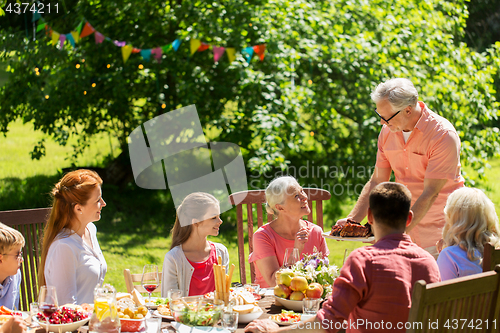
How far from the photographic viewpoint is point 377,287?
1736 mm

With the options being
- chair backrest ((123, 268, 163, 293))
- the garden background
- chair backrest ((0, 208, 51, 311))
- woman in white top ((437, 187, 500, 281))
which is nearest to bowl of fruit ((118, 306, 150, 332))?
chair backrest ((123, 268, 163, 293))

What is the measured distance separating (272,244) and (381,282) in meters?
1.45

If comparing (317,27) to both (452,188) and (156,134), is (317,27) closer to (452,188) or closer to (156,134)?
(156,134)

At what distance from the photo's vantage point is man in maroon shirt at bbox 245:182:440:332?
1.71 metres

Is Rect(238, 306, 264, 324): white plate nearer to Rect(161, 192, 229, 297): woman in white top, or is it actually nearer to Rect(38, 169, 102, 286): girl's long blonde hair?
Rect(161, 192, 229, 297): woman in white top

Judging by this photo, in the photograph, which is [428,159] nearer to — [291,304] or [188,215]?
[291,304]

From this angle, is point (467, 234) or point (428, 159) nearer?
point (467, 234)

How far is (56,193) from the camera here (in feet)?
9.05

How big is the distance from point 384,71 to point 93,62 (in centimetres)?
416

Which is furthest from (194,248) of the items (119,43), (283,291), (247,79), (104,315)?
(119,43)

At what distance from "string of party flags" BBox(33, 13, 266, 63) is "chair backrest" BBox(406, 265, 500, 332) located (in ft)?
16.3

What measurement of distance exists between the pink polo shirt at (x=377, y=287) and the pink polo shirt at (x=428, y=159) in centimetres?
140

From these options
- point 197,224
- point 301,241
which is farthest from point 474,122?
point 197,224

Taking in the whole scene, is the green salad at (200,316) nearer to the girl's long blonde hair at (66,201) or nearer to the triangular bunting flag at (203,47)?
the girl's long blonde hair at (66,201)
